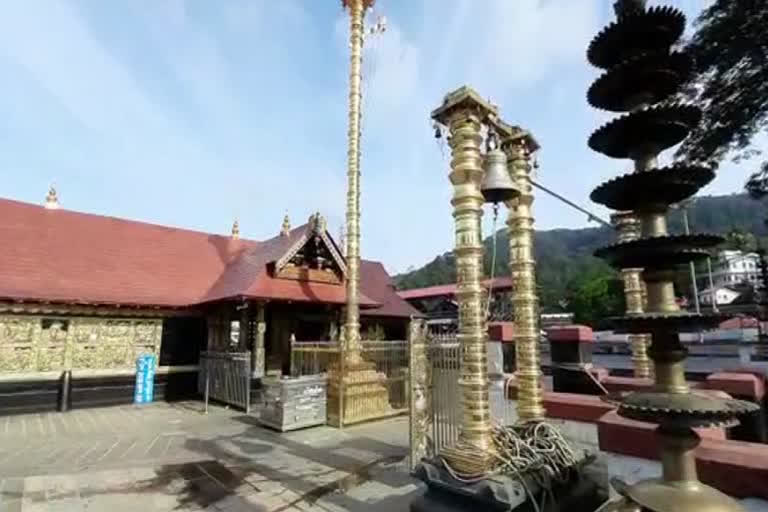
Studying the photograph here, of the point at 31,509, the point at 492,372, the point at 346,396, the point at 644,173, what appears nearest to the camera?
the point at 644,173

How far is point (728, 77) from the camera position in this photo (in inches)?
379

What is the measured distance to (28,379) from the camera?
451 inches

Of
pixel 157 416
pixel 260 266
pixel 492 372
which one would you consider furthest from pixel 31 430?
pixel 492 372

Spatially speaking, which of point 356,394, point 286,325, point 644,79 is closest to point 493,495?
point 644,79

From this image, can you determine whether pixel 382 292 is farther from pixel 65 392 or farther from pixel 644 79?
pixel 644 79

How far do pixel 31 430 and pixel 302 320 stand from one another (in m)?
7.63

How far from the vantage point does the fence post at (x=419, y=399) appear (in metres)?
5.48

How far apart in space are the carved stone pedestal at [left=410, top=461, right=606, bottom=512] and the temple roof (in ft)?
29.6

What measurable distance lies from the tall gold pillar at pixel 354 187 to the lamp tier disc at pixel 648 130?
330 inches

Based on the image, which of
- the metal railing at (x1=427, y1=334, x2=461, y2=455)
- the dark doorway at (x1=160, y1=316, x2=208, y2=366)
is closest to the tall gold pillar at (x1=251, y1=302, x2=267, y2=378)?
the dark doorway at (x1=160, y1=316, x2=208, y2=366)

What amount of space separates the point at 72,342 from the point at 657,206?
1431 cm

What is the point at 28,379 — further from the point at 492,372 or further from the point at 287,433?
the point at 492,372

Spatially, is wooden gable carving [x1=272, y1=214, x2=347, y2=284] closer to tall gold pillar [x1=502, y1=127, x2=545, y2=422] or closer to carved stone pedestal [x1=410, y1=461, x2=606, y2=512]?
tall gold pillar [x1=502, y1=127, x2=545, y2=422]

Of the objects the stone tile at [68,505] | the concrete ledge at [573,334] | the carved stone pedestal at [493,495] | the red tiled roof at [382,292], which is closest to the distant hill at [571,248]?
the red tiled roof at [382,292]
